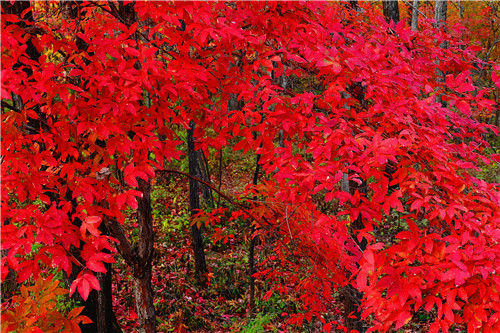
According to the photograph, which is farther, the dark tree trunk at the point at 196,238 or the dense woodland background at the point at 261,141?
the dark tree trunk at the point at 196,238

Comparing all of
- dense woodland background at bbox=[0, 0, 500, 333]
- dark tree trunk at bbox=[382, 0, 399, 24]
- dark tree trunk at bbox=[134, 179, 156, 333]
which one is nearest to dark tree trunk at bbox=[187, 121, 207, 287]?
dense woodland background at bbox=[0, 0, 500, 333]

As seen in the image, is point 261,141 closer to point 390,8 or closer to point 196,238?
point 390,8

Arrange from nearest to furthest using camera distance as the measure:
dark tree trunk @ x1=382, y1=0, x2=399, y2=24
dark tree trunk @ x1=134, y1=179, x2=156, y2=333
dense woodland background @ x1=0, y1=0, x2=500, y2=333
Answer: dense woodland background @ x1=0, y1=0, x2=500, y2=333 < dark tree trunk @ x1=134, y1=179, x2=156, y2=333 < dark tree trunk @ x1=382, y1=0, x2=399, y2=24

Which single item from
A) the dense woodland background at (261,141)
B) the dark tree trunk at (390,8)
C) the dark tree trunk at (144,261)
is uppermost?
the dark tree trunk at (390,8)

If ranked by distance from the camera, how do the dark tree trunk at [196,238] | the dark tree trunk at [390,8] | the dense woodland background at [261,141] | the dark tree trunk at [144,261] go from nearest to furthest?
1. the dense woodland background at [261,141]
2. the dark tree trunk at [144,261]
3. the dark tree trunk at [390,8]
4. the dark tree trunk at [196,238]

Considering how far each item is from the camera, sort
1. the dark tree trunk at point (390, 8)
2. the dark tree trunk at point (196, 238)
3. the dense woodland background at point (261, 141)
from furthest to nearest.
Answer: the dark tree trunk at point (196, 238) < the dark tree trunk at point (390, 8) < the dense woodland background at point (261, 141)

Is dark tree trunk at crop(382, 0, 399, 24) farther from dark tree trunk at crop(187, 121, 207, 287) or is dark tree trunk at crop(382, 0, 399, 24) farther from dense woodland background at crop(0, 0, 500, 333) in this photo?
dark tree trunk at crop(187, 121, 207, 287)

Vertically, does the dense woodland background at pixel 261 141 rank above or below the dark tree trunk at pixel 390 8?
below

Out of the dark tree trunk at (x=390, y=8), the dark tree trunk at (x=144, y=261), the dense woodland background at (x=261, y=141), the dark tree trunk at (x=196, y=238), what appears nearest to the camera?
the dense woodland background at (x=261, y=141)

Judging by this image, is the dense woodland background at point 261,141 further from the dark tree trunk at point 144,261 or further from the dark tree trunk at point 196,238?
the dark tree trunk at point 196,238

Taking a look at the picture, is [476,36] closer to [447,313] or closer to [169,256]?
[169,256]

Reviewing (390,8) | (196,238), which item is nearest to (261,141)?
(390,8)

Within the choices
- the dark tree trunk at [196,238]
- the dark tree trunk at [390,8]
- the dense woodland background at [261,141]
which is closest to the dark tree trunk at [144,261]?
the dense woodland background at [261,141]

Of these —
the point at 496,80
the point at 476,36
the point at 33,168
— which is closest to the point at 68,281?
the point at 33,168
